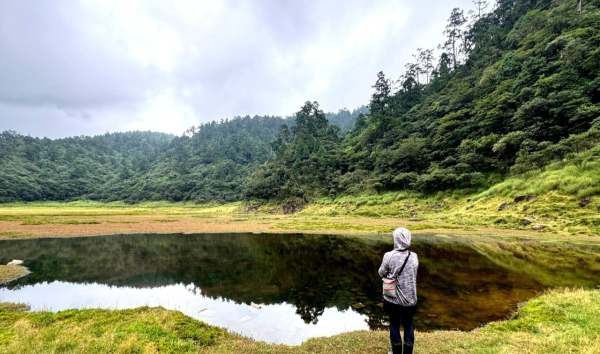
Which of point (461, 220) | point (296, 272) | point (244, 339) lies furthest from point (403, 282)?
point (461, 220)

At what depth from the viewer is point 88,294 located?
15.3 metres

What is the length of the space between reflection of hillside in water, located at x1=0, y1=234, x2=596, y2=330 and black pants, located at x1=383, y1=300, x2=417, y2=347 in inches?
198

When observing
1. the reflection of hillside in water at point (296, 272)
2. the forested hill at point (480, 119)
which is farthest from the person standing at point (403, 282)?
the forested hill at point (480, 119)

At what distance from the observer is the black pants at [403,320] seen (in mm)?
6195

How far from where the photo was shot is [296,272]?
1944cm

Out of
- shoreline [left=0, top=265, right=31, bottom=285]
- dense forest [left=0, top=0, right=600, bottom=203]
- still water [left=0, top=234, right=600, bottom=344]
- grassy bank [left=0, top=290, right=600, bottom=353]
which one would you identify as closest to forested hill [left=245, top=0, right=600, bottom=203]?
dense forest [left=0, top=0, right=600, bottom=203]

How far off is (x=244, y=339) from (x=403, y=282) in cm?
594

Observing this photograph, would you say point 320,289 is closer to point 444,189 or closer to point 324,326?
point 324,326

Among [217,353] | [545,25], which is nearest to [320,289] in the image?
[217,353]

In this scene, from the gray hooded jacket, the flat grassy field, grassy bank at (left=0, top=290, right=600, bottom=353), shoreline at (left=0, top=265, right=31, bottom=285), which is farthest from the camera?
the flat grassy field

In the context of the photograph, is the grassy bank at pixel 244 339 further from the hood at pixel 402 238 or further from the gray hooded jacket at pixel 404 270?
the hood at pixel 402 238

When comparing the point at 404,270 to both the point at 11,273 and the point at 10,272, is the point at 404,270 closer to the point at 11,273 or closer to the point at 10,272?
the point at 11,273

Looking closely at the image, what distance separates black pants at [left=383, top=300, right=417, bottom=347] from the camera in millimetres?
6195

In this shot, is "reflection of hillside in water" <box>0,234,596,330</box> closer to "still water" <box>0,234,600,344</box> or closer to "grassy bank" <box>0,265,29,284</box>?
"still water" <box>0,234,600,344</box>
